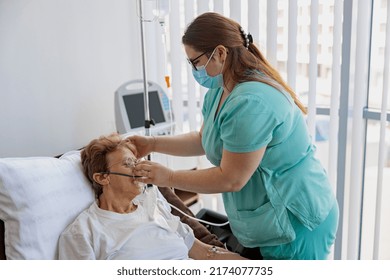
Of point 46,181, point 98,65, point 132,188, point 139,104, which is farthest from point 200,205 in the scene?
point 46,181

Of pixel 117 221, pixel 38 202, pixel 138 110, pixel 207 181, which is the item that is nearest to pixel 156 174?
pixel 207 181

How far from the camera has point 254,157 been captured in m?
1.47

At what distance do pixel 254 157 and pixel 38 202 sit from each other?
72cm

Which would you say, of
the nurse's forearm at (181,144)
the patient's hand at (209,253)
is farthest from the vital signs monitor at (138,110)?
the patient's hand at (209,253)

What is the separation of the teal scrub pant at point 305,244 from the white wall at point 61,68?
121cm

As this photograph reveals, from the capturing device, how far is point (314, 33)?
7.44 feet

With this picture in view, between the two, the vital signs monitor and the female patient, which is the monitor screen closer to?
the vital signs monitor

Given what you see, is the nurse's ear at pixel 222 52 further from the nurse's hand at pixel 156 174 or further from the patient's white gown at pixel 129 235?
the patient's white gown at pixel 129 235

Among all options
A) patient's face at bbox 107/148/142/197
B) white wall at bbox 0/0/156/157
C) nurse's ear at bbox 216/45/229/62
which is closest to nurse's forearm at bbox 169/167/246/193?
patient's face at bbox 107/148/142/197

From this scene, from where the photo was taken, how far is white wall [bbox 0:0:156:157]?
212cm

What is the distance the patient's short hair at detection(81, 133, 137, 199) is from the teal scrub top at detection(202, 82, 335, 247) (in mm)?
303

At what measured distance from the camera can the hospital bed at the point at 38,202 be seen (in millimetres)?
1534

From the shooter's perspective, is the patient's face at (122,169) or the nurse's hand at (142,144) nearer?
the patient's face at (122,169)

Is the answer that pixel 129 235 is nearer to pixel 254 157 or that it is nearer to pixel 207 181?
pixel 207 181
